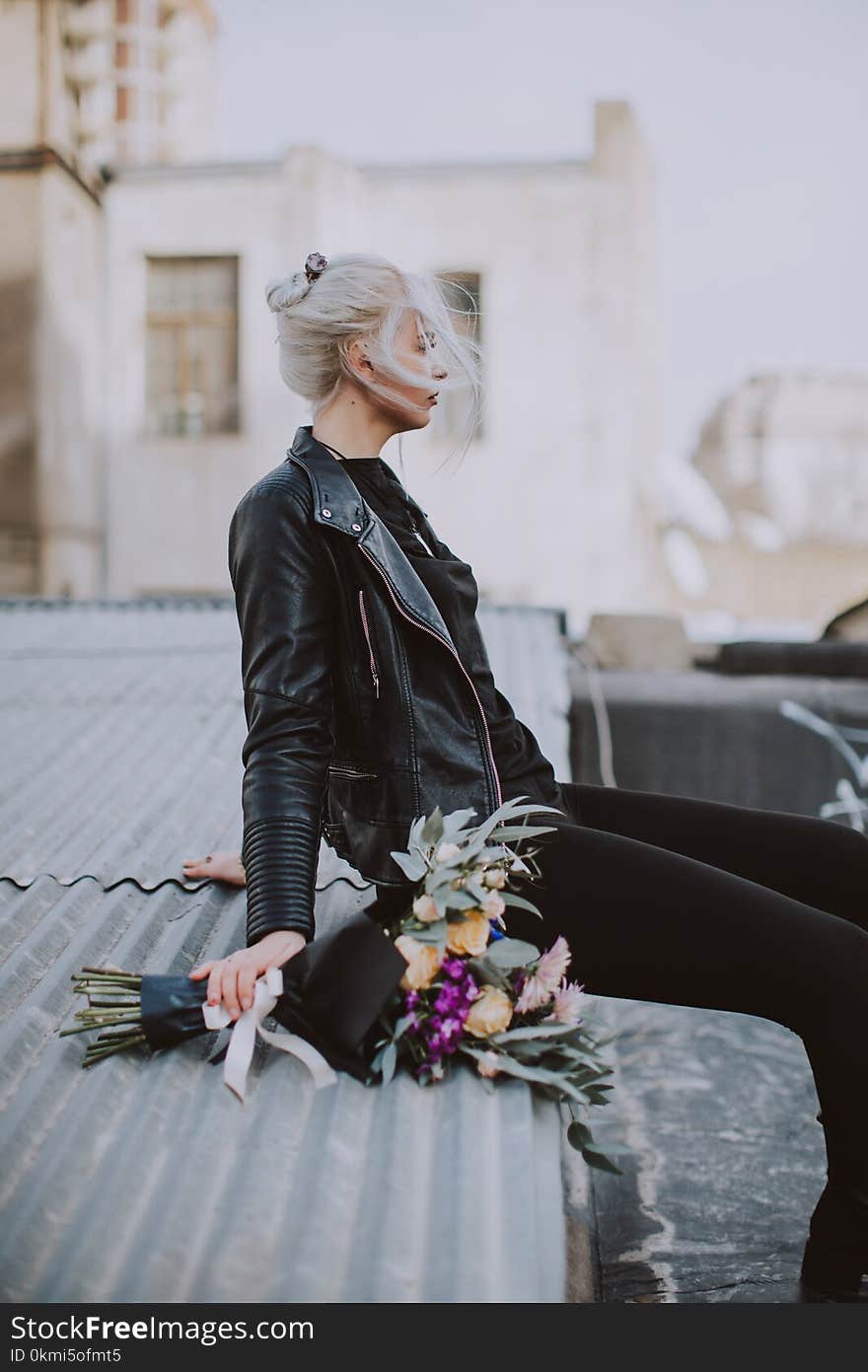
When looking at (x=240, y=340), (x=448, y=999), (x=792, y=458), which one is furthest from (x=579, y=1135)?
(x=792, y=458)

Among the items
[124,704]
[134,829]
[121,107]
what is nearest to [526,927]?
[134,829]

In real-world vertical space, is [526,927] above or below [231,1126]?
above

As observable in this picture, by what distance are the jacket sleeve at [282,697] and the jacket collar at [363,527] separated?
0.12ft

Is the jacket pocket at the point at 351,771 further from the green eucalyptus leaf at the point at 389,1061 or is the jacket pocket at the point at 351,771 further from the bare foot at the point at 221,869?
the bare foot at the point at 221,869

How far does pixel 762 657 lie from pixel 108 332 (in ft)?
37.9

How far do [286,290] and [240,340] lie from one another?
13206 mm

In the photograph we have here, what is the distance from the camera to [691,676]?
17.7 feet

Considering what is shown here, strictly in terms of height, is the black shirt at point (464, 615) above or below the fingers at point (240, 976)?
above

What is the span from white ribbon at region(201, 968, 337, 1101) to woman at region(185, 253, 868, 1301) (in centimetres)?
2

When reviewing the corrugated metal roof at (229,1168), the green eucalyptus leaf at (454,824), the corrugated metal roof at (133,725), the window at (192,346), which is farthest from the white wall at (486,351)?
the green eucalyptus leaf at (454,824)

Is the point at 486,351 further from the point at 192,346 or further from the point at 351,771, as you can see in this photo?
the point at 351,771

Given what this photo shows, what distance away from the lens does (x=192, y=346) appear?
14.6 m

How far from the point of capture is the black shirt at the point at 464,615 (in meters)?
1.83
